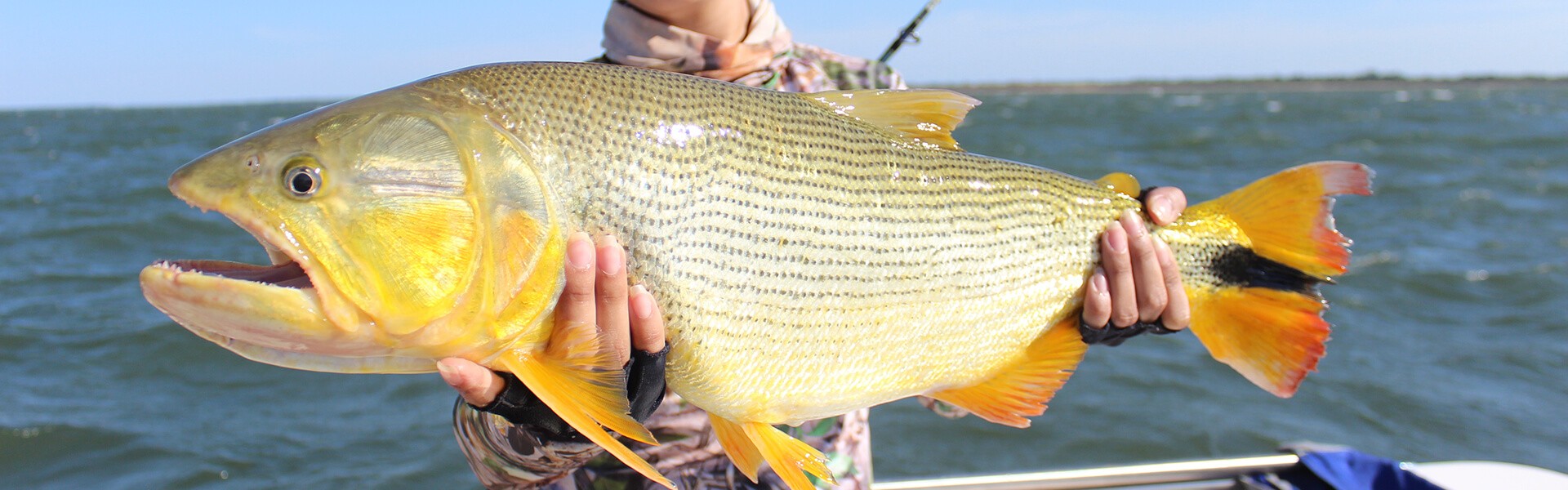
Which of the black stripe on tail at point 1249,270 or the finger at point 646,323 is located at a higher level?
the finger at point 646,323

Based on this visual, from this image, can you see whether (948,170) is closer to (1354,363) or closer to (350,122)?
(350,122)

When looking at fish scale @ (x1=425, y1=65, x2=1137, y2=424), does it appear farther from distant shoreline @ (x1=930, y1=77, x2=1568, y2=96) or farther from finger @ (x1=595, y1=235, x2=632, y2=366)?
distant shoreline @ (x1=930, y1=77, x2=1568, y2=96)

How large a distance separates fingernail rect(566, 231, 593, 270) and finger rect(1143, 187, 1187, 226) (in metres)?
1.50

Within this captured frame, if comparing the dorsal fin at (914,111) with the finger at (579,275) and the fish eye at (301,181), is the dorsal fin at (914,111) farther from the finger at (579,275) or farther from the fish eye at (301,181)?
the fish eye at (301,181)

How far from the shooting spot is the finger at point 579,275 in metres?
1.67

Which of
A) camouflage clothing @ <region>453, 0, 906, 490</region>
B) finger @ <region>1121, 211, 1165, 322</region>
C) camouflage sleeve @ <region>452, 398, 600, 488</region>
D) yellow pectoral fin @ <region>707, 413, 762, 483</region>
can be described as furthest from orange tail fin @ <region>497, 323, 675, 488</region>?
finger @ <region>1121, 211, 1165, 322</region>

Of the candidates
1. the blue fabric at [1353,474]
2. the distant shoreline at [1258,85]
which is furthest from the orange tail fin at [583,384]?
the distant shoreline at [1258,85]

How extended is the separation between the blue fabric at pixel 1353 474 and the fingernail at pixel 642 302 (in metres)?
2.97

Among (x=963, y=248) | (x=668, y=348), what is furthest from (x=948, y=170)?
(x=668, y=348)

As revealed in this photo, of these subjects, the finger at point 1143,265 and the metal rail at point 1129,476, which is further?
the metal rail at point 1129,476

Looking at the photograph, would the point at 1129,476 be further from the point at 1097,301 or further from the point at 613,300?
the point at 613,300

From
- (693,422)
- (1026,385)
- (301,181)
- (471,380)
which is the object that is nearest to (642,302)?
(471,380)

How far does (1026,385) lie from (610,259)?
1.18 meters

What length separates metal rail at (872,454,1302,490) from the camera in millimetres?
3752
